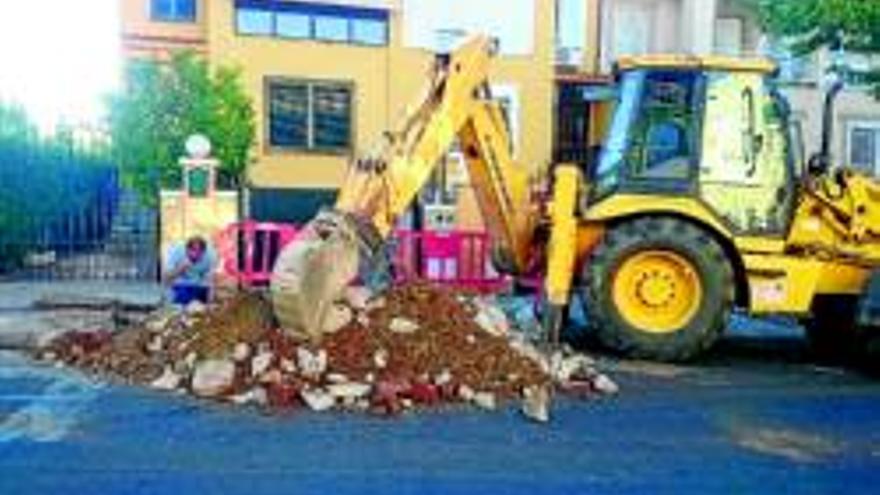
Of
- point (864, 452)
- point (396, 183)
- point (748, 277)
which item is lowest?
point (864, 452)

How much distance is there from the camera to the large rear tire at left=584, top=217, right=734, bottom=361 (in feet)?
44.9

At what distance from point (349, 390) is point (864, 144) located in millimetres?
32223

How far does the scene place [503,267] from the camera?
15.6 m

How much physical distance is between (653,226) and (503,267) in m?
2.27

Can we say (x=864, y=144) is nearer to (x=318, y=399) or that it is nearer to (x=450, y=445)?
(x=318, y=399)

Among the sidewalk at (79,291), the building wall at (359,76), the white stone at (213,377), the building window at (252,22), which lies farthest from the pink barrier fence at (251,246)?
the building window at (252,22)

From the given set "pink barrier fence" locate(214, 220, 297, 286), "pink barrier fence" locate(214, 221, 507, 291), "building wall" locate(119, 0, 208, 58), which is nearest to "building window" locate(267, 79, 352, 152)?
"building wall" locate(119, 0, 208, 58)

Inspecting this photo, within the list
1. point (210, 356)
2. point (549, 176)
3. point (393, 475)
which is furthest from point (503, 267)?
point (393, 475)

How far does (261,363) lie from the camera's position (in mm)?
11523

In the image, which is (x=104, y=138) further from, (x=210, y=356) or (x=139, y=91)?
(x=210, y=356)

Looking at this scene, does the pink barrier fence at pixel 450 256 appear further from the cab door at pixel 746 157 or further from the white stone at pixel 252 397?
the white stone at pixel 252 397

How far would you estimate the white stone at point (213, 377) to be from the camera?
11.4 metres

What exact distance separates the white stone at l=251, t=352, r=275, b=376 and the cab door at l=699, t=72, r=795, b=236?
192 inches

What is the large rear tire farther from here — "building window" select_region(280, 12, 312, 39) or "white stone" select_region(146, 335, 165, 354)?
"building window" select_region(280, 12, 312, 39)
